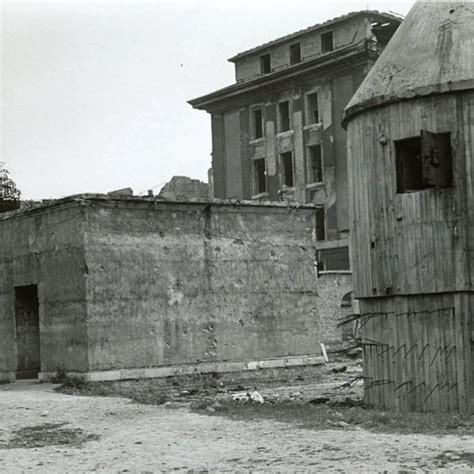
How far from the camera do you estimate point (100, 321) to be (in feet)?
63.2

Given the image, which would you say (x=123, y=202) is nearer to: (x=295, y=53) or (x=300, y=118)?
(x=300, y=118)

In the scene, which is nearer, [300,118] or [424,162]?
[424,162]

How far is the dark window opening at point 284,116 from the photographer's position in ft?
146

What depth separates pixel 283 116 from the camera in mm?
44812

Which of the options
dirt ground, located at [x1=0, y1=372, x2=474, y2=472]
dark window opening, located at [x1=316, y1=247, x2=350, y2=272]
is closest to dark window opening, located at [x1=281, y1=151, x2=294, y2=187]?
dark window opening, located at [x1=316, y1=247, x2=350, y2=272]

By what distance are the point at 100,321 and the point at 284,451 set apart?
30.9 ft

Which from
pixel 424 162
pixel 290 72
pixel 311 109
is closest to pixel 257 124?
pixel 311 109

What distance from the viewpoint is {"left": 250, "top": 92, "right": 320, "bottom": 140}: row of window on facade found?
4316cm

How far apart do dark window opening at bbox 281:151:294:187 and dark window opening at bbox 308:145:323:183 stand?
1.36m

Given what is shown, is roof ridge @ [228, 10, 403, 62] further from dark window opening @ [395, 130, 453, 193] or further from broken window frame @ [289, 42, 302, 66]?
dark window opening @ [395, 130, 453, 193]

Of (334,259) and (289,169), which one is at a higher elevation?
(289,169)

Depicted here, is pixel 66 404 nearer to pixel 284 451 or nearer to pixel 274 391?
pixel 274 391

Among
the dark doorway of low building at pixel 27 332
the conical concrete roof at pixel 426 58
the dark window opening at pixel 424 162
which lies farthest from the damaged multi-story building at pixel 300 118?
the dark window opening at pixel 424 162

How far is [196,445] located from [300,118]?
110ft
